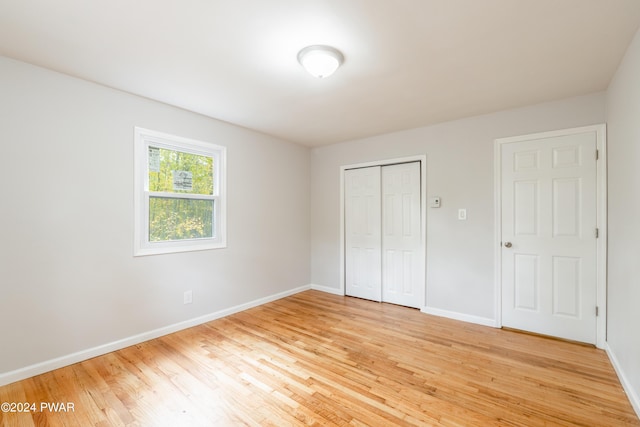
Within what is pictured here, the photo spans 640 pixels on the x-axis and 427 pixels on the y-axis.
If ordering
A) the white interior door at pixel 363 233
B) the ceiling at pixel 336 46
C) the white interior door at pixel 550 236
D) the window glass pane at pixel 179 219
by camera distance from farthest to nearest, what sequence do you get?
the white interior door at pixel 363 233 → the window glass pane at pixel 179 219 → the white interior door at pixel 550 236 → the ceiling at pixel 336 46

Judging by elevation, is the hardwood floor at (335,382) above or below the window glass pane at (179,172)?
below

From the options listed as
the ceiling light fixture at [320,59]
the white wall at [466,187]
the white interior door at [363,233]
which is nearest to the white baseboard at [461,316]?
the white wall at [466,187]

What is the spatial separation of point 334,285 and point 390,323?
1429 millimetres

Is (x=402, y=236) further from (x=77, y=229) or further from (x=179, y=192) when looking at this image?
(x=77, y=229)

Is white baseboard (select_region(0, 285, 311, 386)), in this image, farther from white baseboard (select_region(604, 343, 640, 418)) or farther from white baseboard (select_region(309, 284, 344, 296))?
white baseboard (select_region(604, 343, 640, 418))

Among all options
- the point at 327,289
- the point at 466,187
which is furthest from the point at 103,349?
the point at 466,187

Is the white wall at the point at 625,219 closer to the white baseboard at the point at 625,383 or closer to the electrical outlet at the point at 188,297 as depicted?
the white baseboard at the point at 625,383

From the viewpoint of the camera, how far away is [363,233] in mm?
4309

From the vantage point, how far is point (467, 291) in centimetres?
334

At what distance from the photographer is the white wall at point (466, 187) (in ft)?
9.72

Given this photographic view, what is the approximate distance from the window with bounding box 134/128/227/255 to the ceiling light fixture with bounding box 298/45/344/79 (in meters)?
1.81

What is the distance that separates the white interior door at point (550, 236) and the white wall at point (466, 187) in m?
0.16

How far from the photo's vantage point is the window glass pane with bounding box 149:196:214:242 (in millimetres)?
2951

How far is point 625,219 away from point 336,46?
246 cm
